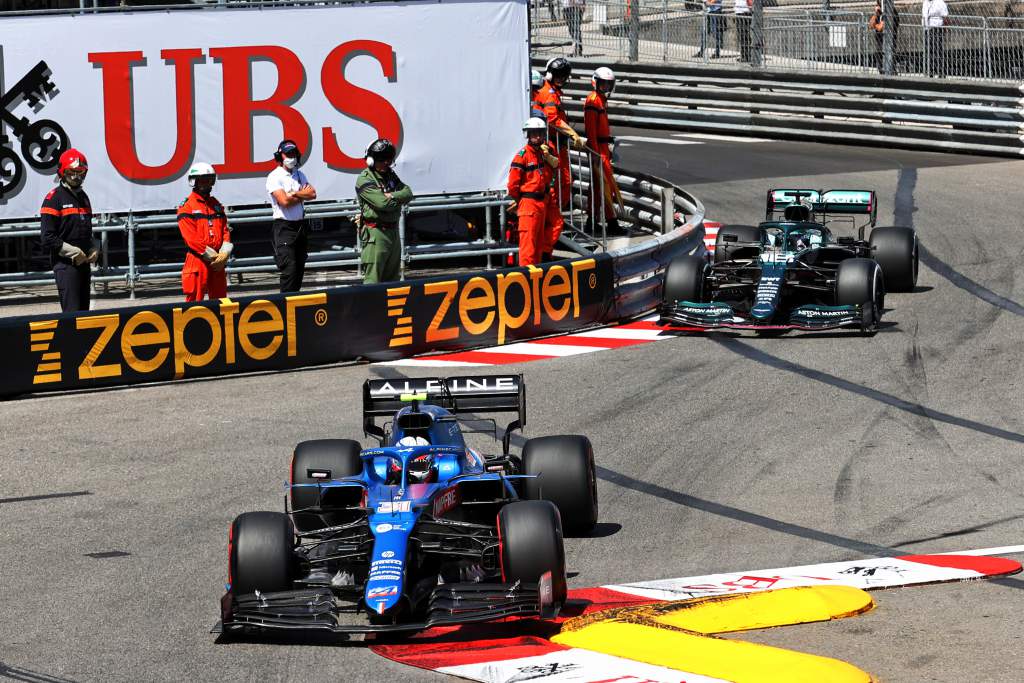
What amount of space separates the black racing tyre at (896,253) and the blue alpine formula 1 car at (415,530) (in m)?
8.26

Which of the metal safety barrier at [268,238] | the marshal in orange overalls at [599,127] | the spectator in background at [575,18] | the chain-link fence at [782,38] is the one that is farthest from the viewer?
the spectator in background at [575,18]

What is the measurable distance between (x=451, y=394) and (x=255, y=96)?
965cm

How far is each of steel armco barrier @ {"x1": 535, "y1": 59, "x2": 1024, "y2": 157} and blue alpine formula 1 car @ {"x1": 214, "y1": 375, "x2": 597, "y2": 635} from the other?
17.8m

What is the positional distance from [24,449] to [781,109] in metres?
19.0

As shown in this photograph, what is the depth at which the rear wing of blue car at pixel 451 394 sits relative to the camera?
32.0 ft

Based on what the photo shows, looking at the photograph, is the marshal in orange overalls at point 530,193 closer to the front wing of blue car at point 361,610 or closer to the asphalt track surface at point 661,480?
the asphalt track surface at point 661,480

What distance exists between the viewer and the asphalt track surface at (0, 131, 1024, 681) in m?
7.64

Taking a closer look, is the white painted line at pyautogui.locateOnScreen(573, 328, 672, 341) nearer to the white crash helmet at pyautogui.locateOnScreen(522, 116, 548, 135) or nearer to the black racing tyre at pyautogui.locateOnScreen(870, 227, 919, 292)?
the white crash helmet at pyautogui.locateOnScreen(522, 116, 548, 135)

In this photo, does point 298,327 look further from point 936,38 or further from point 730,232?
point 936,38

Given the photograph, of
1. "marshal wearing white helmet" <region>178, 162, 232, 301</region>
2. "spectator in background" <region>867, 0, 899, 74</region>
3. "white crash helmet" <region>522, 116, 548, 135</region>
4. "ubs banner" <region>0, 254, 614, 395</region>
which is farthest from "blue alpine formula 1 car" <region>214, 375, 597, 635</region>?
"spectator in background" <region>867, 0, 899, 74</region>

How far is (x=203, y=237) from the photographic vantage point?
47.9ft

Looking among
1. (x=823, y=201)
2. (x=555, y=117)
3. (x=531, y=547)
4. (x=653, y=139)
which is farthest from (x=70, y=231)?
(x=653, y=139)

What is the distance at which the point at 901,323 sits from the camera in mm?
15852

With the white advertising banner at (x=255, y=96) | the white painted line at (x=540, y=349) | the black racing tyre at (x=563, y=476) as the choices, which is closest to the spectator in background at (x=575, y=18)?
the white advertising banner at (x=255, y=96)
